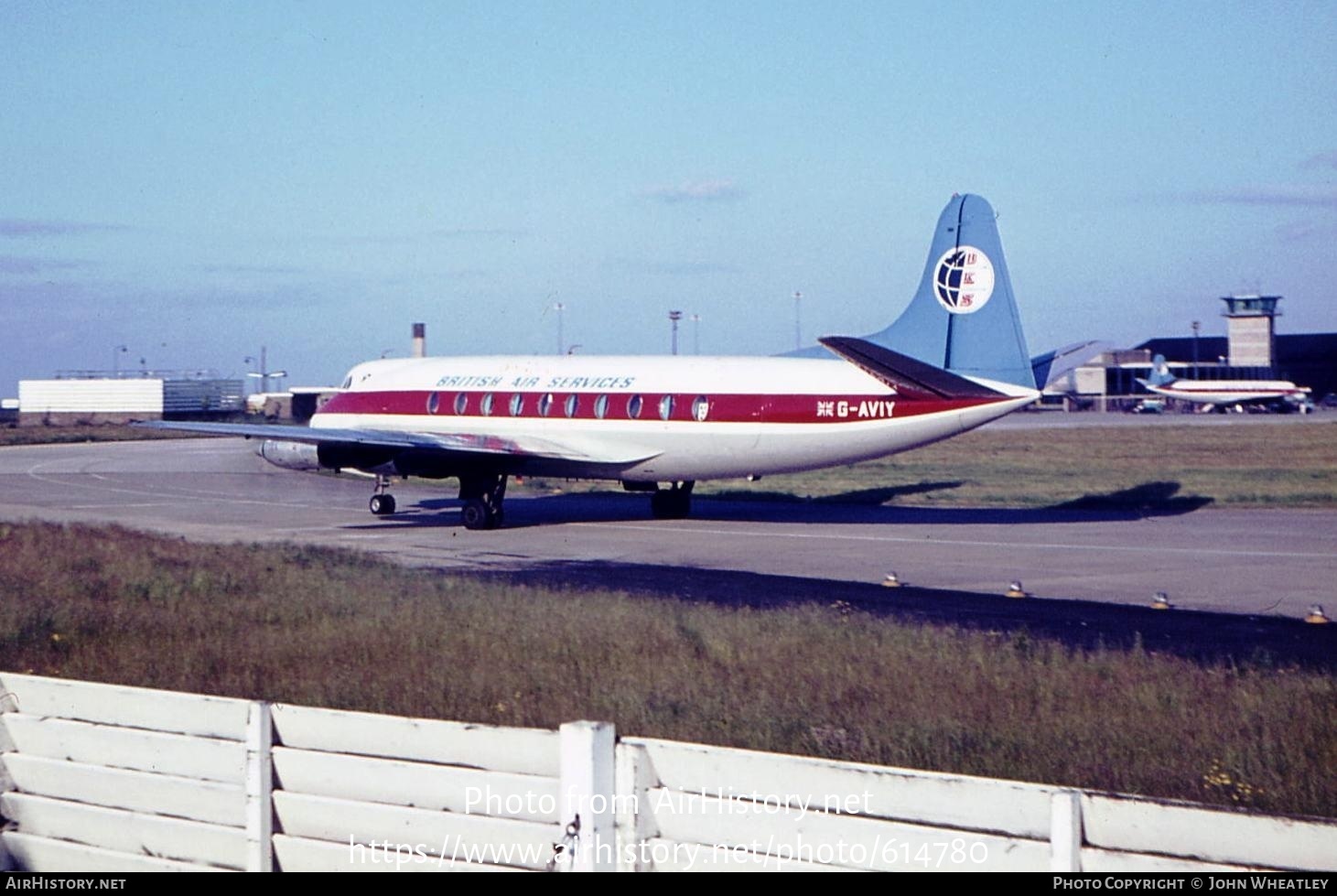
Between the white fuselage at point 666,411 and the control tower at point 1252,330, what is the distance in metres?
128

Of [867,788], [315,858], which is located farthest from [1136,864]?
[315,858]

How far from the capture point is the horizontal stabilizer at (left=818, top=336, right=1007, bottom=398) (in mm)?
27031

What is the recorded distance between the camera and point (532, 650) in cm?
1399

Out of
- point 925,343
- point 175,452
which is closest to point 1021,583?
point 925,343

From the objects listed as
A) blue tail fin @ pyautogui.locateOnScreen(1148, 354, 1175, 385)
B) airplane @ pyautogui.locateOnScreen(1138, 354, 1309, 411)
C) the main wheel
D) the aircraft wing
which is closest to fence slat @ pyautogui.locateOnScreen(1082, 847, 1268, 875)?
the aircraft wing

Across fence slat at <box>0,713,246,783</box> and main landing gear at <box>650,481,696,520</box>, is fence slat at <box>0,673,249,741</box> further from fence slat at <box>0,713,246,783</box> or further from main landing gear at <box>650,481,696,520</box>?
main landing gear at <box>650,481,696,520</box>

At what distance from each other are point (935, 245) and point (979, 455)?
101 ft

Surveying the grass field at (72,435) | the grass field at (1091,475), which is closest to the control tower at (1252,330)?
the grass field at (1091,475)

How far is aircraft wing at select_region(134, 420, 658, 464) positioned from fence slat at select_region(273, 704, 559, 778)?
2369 cm

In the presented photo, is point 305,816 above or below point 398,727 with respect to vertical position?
below

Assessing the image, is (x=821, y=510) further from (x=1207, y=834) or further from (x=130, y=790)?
(x=1207, y=834)

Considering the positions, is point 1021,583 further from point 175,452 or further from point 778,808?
point 175,452
